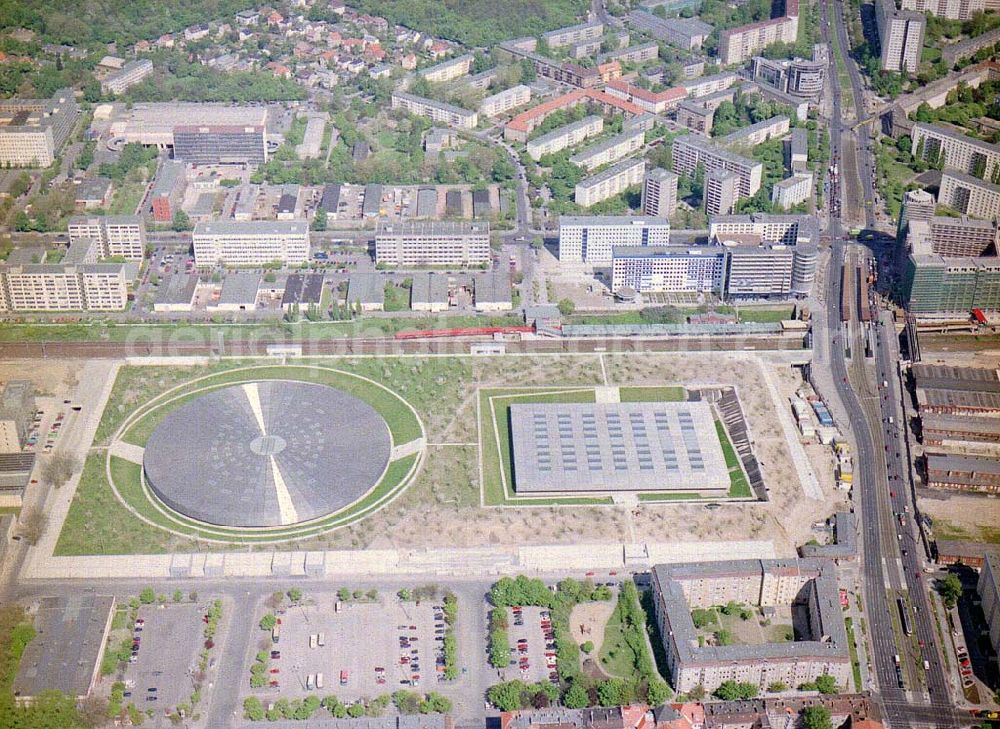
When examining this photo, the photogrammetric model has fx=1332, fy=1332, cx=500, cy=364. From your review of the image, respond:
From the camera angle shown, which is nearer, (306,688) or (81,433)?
(306,688)

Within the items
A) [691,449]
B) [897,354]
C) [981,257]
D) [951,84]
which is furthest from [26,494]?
[951,84]

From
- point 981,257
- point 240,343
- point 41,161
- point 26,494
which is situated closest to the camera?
point 26,494

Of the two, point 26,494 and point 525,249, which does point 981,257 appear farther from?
point 26,494

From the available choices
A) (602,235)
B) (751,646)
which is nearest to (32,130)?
(602,235)

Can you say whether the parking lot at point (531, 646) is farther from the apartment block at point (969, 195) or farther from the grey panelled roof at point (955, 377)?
the apartment block at point (969, 195)

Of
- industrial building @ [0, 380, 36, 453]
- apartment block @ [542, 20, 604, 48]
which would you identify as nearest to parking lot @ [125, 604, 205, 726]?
industrial building @ [0, 380, 36, 453]

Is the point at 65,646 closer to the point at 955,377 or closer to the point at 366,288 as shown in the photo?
the point at 366,288
